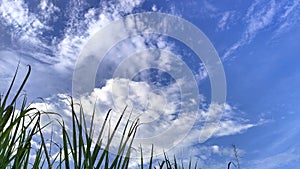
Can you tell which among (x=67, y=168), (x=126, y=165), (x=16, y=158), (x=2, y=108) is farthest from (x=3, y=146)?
(x=126, y=165)

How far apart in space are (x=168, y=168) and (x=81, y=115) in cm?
72

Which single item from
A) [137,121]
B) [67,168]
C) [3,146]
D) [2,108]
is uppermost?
[137,121]

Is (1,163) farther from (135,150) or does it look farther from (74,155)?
(135,150)

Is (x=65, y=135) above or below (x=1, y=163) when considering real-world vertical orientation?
above

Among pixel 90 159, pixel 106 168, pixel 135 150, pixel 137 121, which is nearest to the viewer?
pixel 90 159

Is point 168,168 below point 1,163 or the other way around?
the other way around

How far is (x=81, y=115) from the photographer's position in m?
2.00

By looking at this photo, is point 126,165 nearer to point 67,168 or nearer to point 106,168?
point 106,168

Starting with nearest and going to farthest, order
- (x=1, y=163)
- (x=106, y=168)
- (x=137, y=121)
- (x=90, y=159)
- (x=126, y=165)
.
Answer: (x=1, y=163), (x=90, y=159), (x=106, y=168), (x=126, y=165), (x=137, y=121)

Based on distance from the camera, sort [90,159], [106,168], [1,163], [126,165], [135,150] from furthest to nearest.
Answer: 1. [135,150]
2. [126,165]
3. [106,168]
4. [90,159]
5. [1,163]

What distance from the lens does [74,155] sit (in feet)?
5.94

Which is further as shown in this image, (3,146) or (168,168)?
(168,168)

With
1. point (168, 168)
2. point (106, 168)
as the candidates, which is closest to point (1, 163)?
point (106, 168)

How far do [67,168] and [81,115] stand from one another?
38cm
